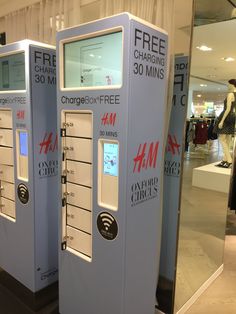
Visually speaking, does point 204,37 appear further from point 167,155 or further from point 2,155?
point 2,155

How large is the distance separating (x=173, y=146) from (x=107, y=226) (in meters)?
0.82

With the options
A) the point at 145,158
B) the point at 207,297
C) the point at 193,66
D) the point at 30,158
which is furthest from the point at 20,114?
the point at 207,297

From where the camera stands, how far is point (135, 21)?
1298 mm

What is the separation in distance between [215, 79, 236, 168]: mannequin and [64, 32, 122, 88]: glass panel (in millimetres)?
1819

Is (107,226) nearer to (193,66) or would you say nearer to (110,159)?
(110,159)

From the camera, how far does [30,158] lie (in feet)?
6.35

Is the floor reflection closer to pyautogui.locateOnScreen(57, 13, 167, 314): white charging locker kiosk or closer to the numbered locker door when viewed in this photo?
pyautogui.locateOnScreen(57, 13, 167, 314): white charging locker kiosk

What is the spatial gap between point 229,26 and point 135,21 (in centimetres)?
185

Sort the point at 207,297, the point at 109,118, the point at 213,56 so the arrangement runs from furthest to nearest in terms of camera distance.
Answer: the point at 213,56, the point at 207,297, the point at 109,118

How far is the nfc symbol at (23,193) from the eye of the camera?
201cm

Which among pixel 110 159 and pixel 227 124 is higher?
pixel 227 124

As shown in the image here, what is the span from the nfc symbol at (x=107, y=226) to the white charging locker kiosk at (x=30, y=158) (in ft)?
2.19

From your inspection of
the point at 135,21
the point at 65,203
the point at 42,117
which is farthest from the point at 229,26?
the point at 65,203

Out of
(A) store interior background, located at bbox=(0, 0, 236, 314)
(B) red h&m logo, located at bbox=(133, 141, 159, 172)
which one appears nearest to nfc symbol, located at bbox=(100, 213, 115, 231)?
(B) red h&m logo, located at bbox=(133, 141, 159, 172)
